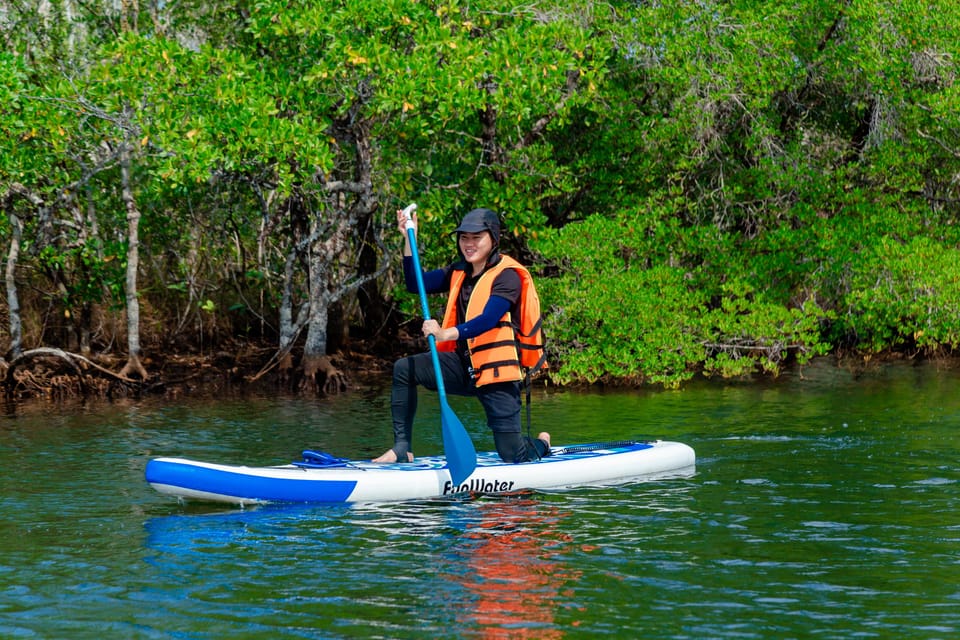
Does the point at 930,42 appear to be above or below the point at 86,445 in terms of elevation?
above

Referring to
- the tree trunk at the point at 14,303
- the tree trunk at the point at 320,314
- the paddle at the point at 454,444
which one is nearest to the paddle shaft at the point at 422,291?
the paddle at the point at 454,444

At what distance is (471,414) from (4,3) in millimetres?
7976

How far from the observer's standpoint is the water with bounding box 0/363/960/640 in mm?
5000

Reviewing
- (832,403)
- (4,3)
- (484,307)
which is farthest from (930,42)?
(4,3)

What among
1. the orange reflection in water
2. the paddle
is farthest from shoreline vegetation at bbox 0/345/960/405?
the orange reflection in water

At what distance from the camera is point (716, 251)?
1520 centimetres

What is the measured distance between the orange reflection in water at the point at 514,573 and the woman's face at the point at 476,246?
1.50 m

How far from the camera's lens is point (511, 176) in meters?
14.9

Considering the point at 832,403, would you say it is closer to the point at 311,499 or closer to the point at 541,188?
the point at 541,188

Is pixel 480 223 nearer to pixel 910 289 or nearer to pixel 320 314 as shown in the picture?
pixel 320 314

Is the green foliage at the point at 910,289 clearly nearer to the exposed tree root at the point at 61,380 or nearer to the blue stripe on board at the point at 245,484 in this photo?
the exposed tree root at the point at 61,380

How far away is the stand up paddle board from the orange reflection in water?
1.07 ft

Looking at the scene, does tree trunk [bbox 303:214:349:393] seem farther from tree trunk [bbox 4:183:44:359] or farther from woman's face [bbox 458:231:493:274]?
woman's face [bbox 458:231:493:274]

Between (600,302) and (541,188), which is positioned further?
(541,188)
